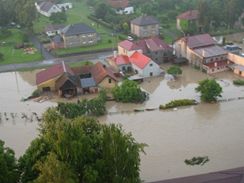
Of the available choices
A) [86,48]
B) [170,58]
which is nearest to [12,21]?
[86,48]

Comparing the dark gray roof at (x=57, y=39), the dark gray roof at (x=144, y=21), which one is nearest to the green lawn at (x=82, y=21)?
the dark gray roof at (x=57, y=39)

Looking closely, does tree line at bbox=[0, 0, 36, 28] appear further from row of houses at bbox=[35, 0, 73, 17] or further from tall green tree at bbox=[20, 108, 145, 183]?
tall green tree at bbox=[20, 108, 145, 183]

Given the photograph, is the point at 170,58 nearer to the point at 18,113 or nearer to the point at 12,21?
the point at 18,113

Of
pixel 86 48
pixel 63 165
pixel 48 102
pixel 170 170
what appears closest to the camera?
pixel 63 165

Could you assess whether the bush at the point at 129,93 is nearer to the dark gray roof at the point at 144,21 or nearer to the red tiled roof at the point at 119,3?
the dark gray roof at the point at 144,21

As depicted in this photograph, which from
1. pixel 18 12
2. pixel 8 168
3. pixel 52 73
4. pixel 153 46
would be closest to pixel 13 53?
pixel 18 12
